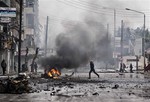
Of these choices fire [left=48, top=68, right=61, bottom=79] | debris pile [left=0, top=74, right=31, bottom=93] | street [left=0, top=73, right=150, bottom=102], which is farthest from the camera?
fire [left=48, top=68, right=61, bottom=79]

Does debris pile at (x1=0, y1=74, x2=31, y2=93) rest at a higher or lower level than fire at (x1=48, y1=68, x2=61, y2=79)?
higher

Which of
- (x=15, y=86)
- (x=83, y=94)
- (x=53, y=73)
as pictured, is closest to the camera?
(x=83, y=94)

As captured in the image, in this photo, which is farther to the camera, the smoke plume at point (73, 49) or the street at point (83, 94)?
the smoke plume at point (73, 49)

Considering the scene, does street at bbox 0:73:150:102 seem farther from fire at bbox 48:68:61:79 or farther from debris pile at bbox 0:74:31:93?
fire at bbox 48:68:61:79

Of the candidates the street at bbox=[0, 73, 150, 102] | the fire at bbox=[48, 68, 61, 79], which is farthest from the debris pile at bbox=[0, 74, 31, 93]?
the fire at bbox=[48, 68, 61, 79]

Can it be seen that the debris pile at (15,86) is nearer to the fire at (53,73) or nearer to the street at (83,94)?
the street at (83,94)

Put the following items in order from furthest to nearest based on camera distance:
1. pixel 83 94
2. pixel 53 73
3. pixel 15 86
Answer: pixel 53 73 < pixel 15 86 < pixel 83 94

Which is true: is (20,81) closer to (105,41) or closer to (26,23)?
(105,41)

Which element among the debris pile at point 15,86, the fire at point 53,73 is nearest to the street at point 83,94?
the debris pile at point 15,86

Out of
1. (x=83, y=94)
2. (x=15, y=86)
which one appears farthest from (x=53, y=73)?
(x=83, y=94)

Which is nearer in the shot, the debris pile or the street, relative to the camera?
the street

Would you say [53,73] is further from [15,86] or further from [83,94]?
[83,94]

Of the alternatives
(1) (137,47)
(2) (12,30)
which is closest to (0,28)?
(2) (12,30)

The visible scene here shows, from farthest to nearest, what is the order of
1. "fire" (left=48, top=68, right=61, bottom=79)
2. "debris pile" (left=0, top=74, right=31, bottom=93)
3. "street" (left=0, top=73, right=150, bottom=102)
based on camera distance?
1. "fire" (left=48, top=68, right=61, bottom=79)
2. "debris pile" (left=0, top=74, right=31, bottom=93)
3. "street" (left=0, top=73, right=150, bottom=102)
